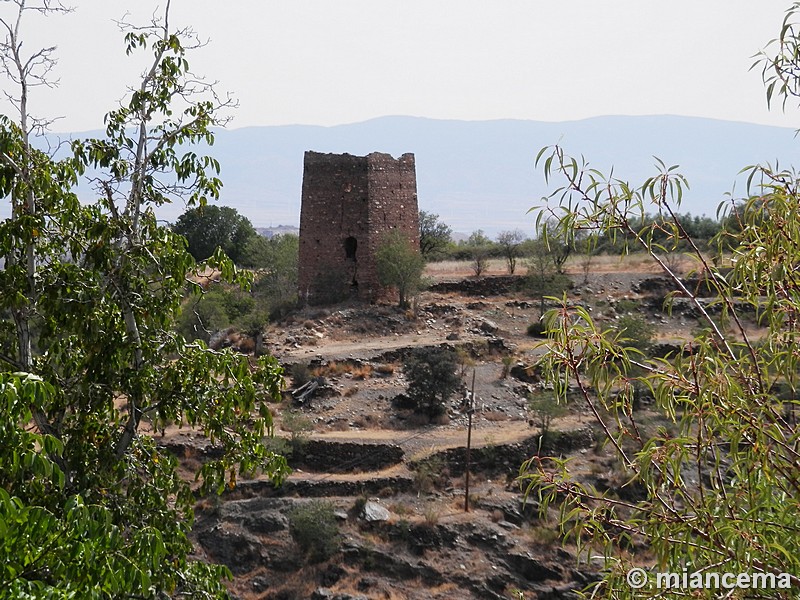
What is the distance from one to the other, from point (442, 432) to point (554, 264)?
38.5 ft

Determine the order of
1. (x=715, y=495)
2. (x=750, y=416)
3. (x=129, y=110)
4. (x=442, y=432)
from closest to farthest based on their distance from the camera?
(x=750, y=416)
(x=715, y=495)
(x=129, y=110)
(x=442, y=432)

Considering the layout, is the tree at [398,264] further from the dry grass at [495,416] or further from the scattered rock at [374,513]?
the scattered rock at [374,513]

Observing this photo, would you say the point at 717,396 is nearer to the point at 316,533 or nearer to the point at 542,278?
the point at 316,533

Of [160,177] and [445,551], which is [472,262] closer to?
[445,551]

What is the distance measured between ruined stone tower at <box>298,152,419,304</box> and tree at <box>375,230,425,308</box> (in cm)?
31

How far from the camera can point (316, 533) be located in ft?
50.8

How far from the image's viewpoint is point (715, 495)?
3.62m

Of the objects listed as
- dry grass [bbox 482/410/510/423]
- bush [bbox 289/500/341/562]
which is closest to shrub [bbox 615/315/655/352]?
dry grass [bbox 482/410/510/423]

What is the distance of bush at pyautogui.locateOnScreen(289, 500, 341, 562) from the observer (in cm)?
1534

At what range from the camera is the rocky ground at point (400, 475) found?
1493 centimetres

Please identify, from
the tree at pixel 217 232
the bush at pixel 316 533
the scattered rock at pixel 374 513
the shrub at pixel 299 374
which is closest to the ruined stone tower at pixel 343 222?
the shrub at pixel 299 374

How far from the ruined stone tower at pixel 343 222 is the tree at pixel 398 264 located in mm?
314

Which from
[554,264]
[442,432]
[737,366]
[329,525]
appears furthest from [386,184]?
[737,366]

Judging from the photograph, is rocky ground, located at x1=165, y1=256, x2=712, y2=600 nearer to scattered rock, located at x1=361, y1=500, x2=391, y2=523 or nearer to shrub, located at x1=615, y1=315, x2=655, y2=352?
scattered rock, located at x1=361, y1=500, x2=391, y2=523
